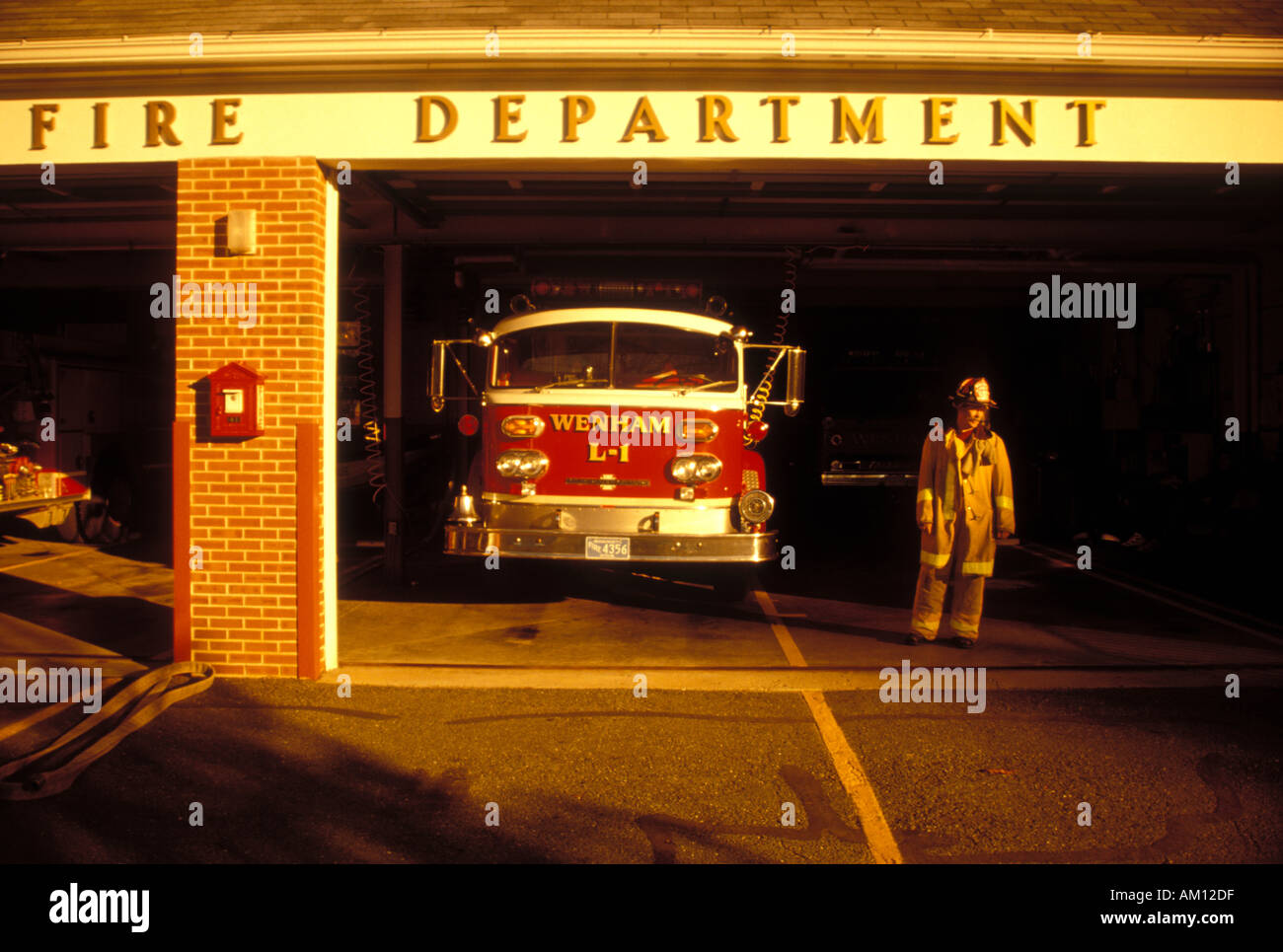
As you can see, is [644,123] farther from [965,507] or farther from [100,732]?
[100,732]

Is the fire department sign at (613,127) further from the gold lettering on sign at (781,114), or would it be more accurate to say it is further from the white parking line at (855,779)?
the white parking line at (855,779)

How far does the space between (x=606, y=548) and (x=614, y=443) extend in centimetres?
89

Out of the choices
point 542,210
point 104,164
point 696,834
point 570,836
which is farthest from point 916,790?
point 542,210

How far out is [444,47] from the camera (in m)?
6.21

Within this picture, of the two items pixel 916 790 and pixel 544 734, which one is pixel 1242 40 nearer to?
pixel 916 790

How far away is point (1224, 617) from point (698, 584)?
454cm

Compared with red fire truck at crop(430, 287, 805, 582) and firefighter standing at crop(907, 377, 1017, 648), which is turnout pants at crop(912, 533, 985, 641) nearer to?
firefighter standing at crop(907, 377, 1017, 648)

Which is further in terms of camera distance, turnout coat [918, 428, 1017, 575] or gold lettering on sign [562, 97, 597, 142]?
turnout coat [918, 428, 1017, 575]

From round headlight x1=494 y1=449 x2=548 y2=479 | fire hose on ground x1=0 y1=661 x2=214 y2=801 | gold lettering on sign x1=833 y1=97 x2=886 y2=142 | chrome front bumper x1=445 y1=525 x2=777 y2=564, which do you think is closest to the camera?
fire hose on ground x1=0 y1=661 x2=214 y2=801

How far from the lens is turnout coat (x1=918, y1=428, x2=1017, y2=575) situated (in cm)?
682

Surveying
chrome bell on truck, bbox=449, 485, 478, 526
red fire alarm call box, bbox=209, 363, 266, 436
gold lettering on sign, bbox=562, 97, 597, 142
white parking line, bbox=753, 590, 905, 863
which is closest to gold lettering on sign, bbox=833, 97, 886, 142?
gold lettering on sign, bbox=562, 97, 597, 142

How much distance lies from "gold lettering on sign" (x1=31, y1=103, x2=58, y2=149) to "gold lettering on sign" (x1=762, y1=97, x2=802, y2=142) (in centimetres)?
461

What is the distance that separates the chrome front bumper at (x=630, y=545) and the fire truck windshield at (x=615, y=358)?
1337 millimetres

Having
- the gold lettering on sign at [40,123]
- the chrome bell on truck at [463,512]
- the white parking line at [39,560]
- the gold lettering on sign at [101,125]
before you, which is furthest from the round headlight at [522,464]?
the white parking line at [39,560]
